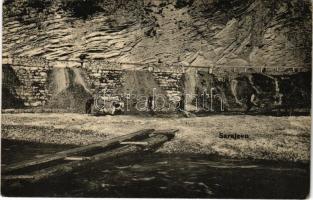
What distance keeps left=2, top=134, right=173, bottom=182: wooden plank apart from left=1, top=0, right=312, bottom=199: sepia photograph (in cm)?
1

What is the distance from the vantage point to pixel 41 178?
347 cm

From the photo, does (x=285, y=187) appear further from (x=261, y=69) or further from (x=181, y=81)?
(x=181, y=81)

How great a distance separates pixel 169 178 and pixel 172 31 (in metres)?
1.35

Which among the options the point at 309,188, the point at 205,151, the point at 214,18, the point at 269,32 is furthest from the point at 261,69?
the point at 309,188

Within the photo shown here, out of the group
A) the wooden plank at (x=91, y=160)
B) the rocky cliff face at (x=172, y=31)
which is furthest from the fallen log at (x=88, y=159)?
the rocky cliff face at (x=172, y=31)

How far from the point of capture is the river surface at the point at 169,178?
11.6ft

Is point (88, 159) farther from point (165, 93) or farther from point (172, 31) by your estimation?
point (172, 31)

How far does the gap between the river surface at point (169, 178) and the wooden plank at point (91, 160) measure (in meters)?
0.05

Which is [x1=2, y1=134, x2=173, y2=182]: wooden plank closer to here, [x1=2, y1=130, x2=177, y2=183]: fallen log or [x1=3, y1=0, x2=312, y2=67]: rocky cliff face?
[x1=2, y1=130, x2=177, y2=183]: fallen log

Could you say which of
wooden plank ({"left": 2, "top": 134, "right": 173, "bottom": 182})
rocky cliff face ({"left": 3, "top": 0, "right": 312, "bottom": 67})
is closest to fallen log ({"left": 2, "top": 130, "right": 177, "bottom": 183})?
wooden plank ({"left": 2, "top": 134, "right": 173, "bottom": 182})

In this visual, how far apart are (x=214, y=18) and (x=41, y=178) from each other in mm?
2123

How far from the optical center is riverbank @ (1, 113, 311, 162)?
3.73 meters

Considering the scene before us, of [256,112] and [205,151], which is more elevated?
[256,112]

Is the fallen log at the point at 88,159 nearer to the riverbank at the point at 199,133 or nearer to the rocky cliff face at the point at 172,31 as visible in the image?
the riverbank at the point at 199,133
